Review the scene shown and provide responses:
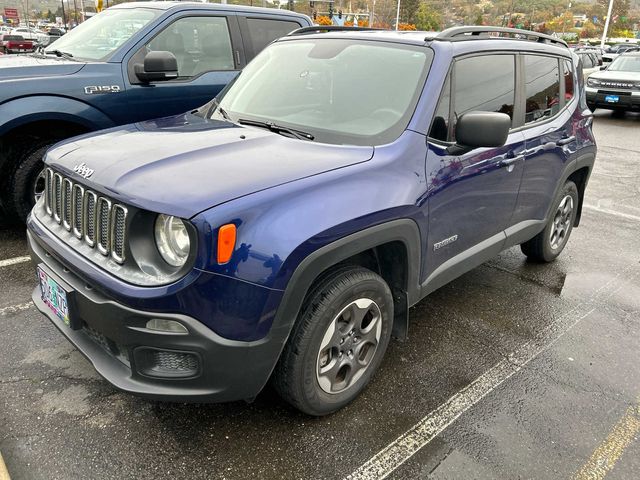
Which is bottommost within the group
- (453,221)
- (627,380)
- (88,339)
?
(627,380)

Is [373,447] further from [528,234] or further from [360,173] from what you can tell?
[528,234]

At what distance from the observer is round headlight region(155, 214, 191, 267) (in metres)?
2.08

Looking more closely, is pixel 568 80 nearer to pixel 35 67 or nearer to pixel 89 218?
pixel 89 218

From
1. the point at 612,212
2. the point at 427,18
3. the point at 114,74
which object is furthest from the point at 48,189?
the point at 427,18

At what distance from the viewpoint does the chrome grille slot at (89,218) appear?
2.29 meters

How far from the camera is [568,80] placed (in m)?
4.32

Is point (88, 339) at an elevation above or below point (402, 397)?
above

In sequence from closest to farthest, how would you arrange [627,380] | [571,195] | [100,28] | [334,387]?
[334,387] → [627,380] → [571,195] → [100,28]

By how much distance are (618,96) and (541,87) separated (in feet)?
41.2

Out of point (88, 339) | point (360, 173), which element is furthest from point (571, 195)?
point (88, 339)

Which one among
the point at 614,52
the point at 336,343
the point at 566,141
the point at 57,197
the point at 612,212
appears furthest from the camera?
the point at 614,52

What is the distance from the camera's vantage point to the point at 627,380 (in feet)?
10.2

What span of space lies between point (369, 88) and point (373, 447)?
1.91 m

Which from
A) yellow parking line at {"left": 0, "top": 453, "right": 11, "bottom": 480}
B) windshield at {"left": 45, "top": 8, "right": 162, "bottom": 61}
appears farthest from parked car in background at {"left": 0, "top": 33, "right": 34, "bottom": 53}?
yellow parking line at {"left": 0, "top": 453, "right": 11, "bottom": 480}
